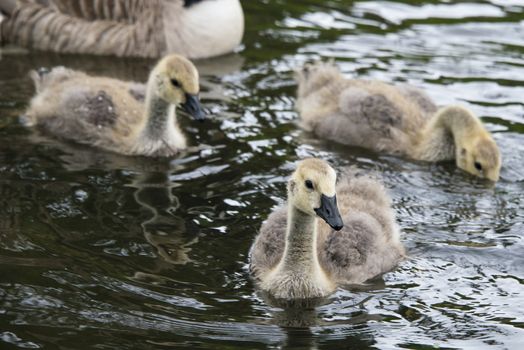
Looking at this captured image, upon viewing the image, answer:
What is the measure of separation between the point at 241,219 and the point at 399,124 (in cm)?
297

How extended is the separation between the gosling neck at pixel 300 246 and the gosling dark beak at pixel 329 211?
0.93 ft

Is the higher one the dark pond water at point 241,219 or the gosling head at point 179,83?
the gosling head at point 179,83

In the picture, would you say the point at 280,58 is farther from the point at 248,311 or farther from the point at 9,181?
the point at 248,311

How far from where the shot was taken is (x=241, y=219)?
35.0 ft

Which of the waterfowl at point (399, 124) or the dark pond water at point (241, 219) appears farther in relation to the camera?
the waterfowl at point (399, 124)

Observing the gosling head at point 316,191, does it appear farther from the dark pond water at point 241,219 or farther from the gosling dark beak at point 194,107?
the gosling dark beak at point 194,107

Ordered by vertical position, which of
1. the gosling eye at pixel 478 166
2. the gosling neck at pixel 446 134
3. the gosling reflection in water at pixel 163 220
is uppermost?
the gosling neck at pixel 446 134

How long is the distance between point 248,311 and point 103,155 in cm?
419

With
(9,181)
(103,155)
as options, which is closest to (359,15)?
(103,155)

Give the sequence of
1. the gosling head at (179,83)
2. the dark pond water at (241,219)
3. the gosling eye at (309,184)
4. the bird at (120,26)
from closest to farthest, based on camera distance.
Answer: the dark pond water at (241,219)
the gosling eye at (309,184)
the gosling head at (179,83)
the bird at (120,26)

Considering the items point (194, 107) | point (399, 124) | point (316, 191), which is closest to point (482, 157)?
point (399, 124)

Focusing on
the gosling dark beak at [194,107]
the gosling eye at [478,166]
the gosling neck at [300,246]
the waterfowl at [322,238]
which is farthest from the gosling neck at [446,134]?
the gosling neck at [300,246]

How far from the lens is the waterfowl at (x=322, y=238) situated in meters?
8.80

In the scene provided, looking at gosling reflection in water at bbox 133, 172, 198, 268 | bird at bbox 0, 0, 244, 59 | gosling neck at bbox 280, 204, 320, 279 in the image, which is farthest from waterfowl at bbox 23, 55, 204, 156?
gosling neck at bbox 280, 204, 320, 279
